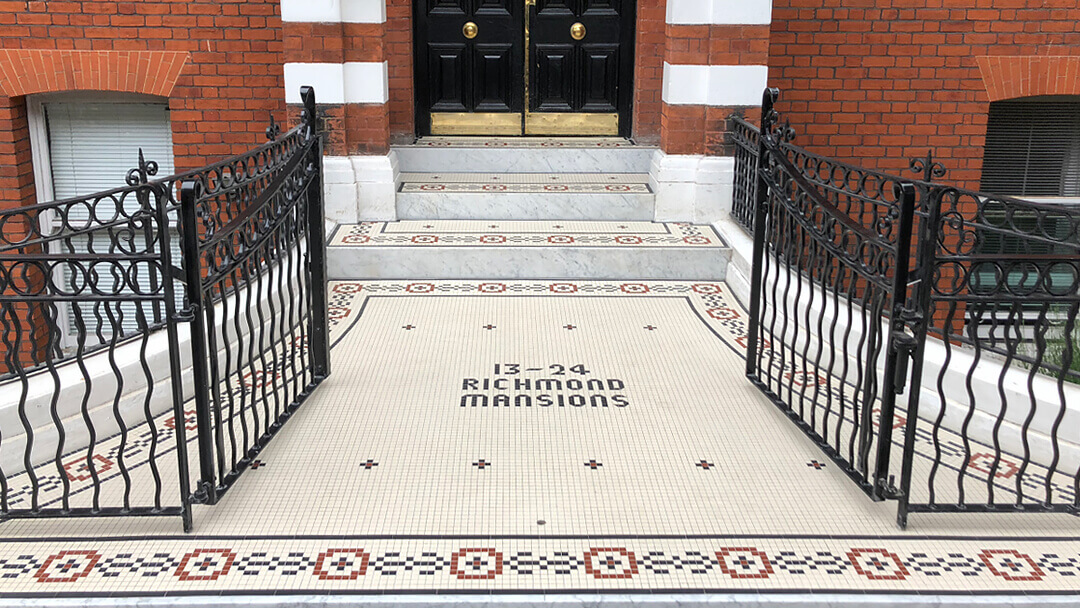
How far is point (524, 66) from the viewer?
25.8 ft

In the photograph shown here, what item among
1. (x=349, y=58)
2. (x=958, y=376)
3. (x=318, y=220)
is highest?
(x=349, y=58)

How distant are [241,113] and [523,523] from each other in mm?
4834

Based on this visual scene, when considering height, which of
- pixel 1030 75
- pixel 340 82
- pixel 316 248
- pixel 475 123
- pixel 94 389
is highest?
pixel 1030 75

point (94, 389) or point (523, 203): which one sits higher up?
point (523, 203)

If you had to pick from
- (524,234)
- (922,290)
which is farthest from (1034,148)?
(922,290)

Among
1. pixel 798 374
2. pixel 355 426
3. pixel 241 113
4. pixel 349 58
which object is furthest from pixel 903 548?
pixel 241 113

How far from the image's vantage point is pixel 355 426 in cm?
432

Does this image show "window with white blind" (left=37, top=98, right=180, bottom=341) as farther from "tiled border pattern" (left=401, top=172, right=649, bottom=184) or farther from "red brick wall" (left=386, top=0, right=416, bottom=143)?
"tiled border pattern" (left=401, top=172, right=649, bottom=184)

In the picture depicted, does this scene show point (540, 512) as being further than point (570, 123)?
No

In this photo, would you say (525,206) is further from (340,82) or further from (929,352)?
(929,352)

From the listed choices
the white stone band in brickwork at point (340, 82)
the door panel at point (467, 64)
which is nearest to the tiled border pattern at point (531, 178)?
the door panel at point (467, 64)

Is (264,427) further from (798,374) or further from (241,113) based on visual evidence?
(241,113)

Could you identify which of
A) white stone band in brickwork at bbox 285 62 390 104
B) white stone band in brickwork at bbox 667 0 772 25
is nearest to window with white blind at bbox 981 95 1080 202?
white stone band in brickwork at bbox 667 0 772 25

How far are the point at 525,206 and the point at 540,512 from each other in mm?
3787
